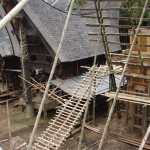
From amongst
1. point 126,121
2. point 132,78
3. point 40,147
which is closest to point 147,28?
point 132,78

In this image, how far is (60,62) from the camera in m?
13.4

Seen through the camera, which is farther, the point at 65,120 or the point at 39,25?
the point at 39,25

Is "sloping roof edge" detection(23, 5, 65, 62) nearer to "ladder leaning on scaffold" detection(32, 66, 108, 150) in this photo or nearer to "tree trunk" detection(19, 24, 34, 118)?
"tree trunk" detection(19, 24, 34, 118)

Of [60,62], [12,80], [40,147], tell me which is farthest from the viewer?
[12,80]

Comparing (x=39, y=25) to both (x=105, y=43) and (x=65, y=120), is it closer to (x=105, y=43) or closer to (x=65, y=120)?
(x=105, y=43)

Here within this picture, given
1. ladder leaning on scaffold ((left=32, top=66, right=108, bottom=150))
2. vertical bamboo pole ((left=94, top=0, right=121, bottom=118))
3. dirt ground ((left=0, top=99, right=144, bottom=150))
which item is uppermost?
vertical bamboo pole ((left=94, top=0, right=121, bottom=118))

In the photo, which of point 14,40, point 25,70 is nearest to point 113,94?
point 25,70

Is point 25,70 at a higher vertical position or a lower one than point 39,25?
lower

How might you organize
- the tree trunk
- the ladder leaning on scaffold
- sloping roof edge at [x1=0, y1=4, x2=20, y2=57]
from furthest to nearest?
sloping roof edge at [x1=0, y1=4, x2=20, y2=57]
the tree trunk
the ladder leaning on scaffold

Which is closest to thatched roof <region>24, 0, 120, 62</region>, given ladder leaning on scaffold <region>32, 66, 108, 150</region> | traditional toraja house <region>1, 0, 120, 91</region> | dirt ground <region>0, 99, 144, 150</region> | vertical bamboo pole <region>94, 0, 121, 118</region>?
traditional toraja house <region>1, 0, 120, 91</region>

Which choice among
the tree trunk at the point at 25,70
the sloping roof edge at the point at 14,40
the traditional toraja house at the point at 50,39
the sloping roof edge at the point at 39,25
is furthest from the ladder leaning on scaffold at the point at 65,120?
the sloping roof edge at the point at 14,40

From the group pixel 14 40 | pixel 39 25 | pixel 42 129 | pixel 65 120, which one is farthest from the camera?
pixel 14 40

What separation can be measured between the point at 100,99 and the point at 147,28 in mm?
4189

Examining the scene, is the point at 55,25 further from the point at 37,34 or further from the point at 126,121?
the point at 126,121
